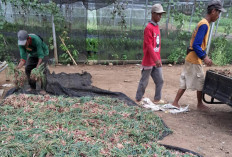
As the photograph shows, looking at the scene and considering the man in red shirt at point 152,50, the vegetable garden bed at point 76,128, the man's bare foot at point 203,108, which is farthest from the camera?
the man's bare foot at point 203,108

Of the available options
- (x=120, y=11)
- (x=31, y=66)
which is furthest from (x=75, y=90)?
(x=120, y=11)

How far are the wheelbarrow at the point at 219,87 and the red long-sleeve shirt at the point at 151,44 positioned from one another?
100cm

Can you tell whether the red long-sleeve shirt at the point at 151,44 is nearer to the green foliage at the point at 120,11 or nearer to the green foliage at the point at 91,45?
the green foliage at the point at 120,11

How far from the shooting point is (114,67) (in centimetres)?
787

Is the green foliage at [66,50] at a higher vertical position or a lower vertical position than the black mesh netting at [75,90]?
higher

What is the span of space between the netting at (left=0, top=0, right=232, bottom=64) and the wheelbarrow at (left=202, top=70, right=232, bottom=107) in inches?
188

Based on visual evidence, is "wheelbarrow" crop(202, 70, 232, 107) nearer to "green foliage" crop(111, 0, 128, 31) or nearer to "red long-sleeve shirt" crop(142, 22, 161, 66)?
"red long-sleeve shirt" crop(142, 22, 161, 66)

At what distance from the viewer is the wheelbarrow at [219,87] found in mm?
3219

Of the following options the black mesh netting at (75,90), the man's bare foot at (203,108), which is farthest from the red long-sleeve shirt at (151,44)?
the man's bare foot at (203,108)

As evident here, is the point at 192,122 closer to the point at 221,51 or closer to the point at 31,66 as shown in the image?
the point at 31,66

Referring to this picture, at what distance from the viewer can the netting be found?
718 centimetres

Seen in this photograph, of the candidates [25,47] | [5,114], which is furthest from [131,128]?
[25,47]

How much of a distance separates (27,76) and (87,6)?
3.74 meters

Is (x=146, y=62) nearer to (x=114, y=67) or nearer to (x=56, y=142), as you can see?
(x=56, y=142)
